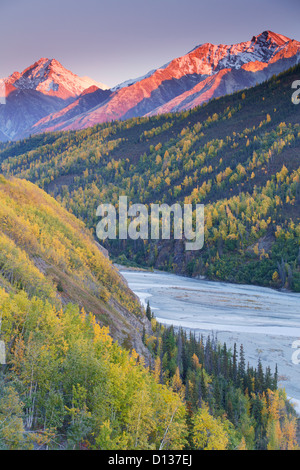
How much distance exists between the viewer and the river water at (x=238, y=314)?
50219 mm

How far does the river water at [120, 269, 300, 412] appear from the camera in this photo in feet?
165

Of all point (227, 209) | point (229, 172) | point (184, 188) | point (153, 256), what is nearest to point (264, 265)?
point (227, 209)

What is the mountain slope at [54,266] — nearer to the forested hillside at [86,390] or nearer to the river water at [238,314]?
the forested hillside at [86,390]

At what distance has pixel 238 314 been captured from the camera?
75062 millimetres

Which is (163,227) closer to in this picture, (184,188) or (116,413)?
(184,188)

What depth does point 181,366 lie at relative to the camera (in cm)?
3625

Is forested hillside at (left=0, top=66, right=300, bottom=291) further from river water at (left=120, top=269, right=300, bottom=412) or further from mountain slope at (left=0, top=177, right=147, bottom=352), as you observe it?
mountain slope at (left=0, top=177, right=147, bottom=352)

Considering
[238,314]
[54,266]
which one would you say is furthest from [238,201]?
[54,266]

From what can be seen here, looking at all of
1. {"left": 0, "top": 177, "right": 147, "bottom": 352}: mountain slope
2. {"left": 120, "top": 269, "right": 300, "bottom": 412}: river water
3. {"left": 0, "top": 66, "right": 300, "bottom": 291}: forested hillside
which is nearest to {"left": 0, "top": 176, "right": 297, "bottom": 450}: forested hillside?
{"left": 0, "top": 177, "right": 147, "bottom": 352}: mountain slope

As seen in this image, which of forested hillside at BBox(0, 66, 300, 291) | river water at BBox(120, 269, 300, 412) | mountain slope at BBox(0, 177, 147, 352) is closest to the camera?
mountain slope at BBox(0, 177, 147, 352)

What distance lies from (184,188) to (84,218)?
1867 inches

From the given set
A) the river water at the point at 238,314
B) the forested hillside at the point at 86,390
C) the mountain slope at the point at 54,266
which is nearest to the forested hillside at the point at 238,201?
the river water at the point at 238,314

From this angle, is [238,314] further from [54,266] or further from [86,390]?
[86,390]

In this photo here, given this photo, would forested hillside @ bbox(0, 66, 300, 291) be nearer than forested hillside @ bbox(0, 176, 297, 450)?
No
